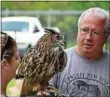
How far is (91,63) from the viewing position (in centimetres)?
226

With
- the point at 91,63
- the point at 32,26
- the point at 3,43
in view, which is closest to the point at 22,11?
the point at 32,26

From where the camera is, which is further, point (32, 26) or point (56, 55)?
point (32, 26)

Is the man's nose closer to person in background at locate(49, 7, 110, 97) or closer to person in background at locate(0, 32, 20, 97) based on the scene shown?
person in background at locate(49, 7, 110, 97)

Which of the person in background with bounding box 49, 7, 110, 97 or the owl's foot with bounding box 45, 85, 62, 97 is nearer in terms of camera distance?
the owl's foot with bounding box 45, 85, 62, 97

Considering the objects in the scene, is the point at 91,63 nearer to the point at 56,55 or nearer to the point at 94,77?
the point at 94,77

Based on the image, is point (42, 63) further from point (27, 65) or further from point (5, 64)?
point (5, 64)

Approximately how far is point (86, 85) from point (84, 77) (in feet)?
0.22

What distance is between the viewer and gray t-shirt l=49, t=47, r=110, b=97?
2.07 meters

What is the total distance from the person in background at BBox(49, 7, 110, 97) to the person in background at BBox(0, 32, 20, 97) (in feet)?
1.03

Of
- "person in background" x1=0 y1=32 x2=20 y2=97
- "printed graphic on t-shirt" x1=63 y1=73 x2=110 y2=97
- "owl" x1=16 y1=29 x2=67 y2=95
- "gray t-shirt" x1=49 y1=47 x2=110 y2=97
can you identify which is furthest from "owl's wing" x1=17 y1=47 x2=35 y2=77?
"printed graphic on t-shirt" x1=63 y1=73 x2=110 y2=97

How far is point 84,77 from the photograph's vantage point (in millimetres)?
2154

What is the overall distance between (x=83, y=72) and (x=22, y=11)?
464 centimetres

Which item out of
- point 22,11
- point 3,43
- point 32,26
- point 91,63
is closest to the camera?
point 3,43

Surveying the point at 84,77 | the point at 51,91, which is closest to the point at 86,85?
the point at 84,77
